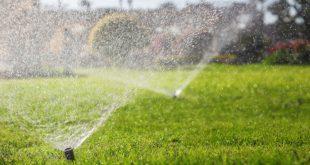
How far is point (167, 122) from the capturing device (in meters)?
7.35

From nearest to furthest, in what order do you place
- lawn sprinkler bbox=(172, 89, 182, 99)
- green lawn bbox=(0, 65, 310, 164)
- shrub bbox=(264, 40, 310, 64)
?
green lawn bbox=(0, 65, 310, 164), lawn sprinkler bbox=(172, 89, 182, 99), shrub bbox=(264, 40, 310, 64)

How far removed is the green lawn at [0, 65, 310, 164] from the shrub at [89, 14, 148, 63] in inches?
36.4

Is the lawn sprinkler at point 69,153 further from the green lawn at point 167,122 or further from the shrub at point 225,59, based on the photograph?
A: the shrub at point 225,59

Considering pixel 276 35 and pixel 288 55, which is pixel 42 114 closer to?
pixel 288 55

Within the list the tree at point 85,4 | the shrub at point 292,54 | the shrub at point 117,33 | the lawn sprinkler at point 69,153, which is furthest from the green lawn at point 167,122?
the shrub at point 292,54

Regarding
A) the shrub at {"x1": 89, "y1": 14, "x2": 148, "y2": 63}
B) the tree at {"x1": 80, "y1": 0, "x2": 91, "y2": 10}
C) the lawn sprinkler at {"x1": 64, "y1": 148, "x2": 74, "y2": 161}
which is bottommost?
the lawn sprinkler at {"x1": 64, "y1": 148, "x2": 74, "y2": 161}

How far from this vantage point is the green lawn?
16.4ft

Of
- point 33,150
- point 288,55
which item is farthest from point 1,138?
point 288,55

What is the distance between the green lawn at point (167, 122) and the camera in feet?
16.4

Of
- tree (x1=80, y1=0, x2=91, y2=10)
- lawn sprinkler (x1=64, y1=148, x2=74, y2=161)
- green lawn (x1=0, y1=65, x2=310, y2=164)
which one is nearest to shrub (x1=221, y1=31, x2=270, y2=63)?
green lawn (x1=0, y1=65, x2=310, y2=164)

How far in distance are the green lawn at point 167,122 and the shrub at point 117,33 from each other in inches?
36.4

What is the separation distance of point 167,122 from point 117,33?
304 centimetres

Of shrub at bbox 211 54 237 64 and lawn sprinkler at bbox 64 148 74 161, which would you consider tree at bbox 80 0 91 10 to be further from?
shrub at bbox 211 54 237 64

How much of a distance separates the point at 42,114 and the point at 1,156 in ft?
9.46
